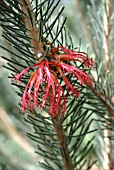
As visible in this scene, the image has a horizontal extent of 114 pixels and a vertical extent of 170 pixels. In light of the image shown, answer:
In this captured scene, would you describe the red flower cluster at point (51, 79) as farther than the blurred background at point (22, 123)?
No

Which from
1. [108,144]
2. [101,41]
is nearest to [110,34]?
[101,41]

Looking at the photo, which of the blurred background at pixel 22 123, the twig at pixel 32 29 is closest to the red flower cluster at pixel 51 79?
the twig at pixel 32 29

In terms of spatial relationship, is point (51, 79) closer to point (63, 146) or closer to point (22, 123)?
point (63, 146)

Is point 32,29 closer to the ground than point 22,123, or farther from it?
closer to the ground

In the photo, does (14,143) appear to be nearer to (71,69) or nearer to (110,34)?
(110,34)

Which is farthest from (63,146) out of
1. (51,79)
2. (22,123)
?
(22,123)

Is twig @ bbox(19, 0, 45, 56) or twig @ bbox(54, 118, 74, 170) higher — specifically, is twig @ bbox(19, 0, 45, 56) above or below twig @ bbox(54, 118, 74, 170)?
above

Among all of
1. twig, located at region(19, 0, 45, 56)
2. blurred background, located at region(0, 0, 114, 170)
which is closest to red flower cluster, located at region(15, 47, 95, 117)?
twig, located at region(19, 0, 45, 56)

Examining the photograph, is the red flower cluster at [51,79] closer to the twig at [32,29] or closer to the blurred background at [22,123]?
the twig at [32,29]

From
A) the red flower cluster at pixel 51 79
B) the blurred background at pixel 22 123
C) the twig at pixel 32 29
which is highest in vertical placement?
the blurred background at pixel 22 123

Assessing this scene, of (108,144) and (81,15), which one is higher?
(81,15)

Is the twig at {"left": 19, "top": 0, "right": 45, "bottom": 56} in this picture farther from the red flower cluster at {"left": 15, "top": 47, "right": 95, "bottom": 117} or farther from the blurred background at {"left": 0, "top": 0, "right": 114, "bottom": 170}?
the blurred background at {"left": 0, "top": 0, "right": 114, "bottom": 170}
